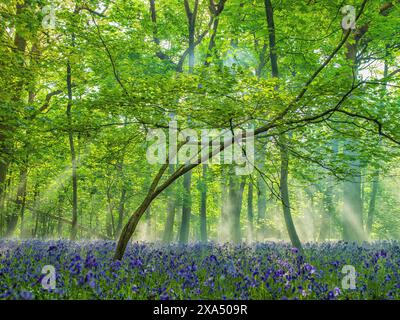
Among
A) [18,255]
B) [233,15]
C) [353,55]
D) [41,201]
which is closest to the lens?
[18,255]

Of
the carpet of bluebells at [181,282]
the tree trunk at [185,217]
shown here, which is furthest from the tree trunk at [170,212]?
the carpet of bluebells at [181,282]

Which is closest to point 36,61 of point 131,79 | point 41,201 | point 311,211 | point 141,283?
point 131,79

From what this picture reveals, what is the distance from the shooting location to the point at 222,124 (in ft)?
16.8

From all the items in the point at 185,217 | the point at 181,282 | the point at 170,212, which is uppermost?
the point at 170,212

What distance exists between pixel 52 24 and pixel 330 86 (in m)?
6.05

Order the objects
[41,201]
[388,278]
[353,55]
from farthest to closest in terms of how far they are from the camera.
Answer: [41,201] → [353,55] → [388,278]

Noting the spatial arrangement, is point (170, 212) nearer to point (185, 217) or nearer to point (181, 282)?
point (185, 217)

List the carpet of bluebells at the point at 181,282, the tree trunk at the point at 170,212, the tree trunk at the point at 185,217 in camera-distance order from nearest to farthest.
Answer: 1. the carpet of bluebells at the point at 181,282
2. the tree trunk at the point at 185,217
3. the tree trunk at the point at 170,212

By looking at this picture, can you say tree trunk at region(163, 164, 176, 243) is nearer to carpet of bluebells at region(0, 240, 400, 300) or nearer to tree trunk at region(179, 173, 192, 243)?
tree trunk at region(179, 173, 192, 243)

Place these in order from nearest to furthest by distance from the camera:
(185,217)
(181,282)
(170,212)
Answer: (181,282), (185,217), (170,212)

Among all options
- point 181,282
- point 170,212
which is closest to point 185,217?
point 170,212

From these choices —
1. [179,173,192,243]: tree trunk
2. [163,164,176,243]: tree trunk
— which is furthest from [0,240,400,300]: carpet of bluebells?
[163,164,176,243]: tree trunk

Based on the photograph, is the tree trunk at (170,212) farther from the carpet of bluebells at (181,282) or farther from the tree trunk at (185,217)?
the carpet of bluebells at (181,282)

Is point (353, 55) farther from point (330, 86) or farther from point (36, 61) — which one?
point (36, 61)
